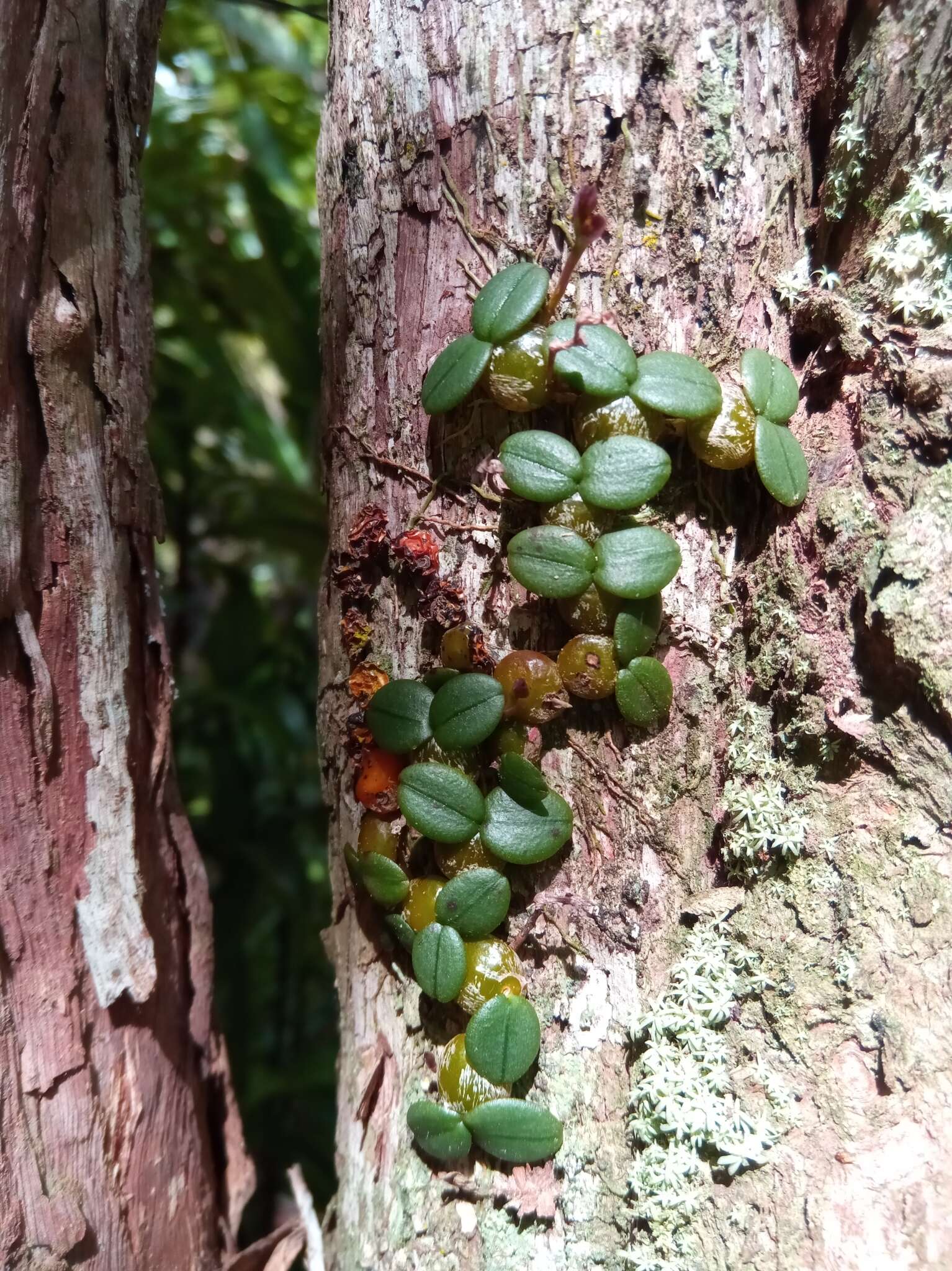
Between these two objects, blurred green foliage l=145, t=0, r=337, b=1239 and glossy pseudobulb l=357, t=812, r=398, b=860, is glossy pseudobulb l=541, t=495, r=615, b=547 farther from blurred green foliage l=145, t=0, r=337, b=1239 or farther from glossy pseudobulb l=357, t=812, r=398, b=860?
blurred green foliage l=145, t=0, r=337, b=1239

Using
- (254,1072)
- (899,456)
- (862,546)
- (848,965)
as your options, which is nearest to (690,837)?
(848,965)

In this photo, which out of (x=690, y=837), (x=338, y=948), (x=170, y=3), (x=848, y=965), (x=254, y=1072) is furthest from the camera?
(x=170, y=3)

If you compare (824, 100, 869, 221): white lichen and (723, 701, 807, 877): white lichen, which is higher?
(824, 100, 869, 221): white lichen

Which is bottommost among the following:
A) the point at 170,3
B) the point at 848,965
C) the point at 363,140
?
the point at 848,965

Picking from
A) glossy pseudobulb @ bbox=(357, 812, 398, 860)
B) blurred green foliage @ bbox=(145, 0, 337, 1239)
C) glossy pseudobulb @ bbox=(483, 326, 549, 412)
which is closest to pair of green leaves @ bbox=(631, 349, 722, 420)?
glossy pseudobulb @ bbox=(483, 326, 549, 412)

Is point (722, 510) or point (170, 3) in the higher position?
point (170, 3)

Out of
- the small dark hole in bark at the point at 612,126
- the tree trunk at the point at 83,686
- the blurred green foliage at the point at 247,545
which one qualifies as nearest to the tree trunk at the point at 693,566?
the small dark hole in bark at the point at 612,126

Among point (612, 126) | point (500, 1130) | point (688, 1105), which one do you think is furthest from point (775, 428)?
point (500, 1130)

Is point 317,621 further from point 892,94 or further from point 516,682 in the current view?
point 892,94
